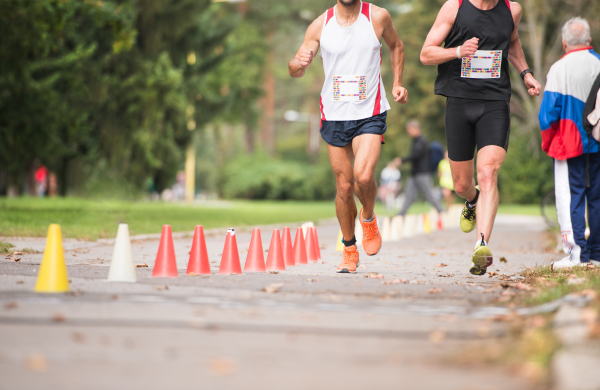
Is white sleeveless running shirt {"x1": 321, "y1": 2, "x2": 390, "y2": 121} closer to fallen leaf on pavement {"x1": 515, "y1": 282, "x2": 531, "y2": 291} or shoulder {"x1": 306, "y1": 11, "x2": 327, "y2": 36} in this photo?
shoulder {"x1": 306, "y1": 11, "x2": 327, "y2": 36}

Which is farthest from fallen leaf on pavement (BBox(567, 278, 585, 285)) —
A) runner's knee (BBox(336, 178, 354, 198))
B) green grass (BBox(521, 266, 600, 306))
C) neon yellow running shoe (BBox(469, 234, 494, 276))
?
runner's knee (BBox(336, 178, 354, 198))

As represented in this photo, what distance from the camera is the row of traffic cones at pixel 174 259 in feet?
16.5

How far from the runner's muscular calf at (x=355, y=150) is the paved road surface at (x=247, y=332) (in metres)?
0.78

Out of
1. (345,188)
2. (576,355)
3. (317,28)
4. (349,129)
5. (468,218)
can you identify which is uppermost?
(317,28)

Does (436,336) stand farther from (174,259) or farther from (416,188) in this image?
(416,188)

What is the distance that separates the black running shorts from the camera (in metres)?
6.51

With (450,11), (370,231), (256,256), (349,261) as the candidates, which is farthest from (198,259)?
(450,11)

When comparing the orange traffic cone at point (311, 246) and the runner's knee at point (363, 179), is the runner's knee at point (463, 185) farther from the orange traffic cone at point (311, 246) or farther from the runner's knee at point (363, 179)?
the orange traffic cone at point (311, 246)

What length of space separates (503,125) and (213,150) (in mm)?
77118

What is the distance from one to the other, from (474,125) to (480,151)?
25 centimetres

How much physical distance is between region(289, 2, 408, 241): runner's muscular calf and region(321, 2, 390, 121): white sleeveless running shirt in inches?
3.6

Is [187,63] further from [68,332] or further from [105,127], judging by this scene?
[68,332]

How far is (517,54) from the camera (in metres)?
6.96

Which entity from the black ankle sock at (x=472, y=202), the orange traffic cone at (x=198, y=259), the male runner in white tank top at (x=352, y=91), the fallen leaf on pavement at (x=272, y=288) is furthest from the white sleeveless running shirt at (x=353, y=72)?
the fallen leaf on pavement at (x=272, y=288)
